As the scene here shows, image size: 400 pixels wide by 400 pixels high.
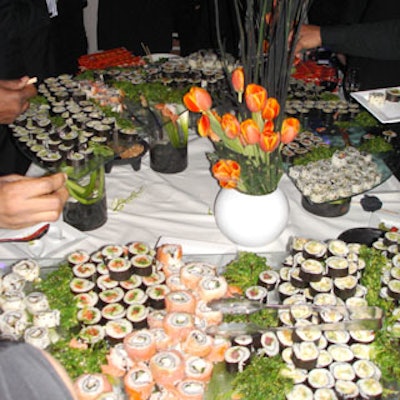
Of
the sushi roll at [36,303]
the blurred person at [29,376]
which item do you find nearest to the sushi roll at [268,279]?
the sushi roll at [36,303]

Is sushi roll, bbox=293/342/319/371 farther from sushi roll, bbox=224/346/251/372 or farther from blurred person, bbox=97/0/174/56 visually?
blurred person, bbox=97/0/174/56

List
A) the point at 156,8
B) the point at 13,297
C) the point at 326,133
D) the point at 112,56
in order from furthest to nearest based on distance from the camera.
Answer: the point at 156,8 → the point at 112,56 → the point at 326,133 → the point at 13,297

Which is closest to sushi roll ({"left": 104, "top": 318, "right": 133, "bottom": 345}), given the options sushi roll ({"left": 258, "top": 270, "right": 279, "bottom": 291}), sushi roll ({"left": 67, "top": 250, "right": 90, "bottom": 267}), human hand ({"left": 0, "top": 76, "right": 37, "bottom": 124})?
sushi roll ({"left": 67, "top": 250, "right": 90, "bottom": 267})

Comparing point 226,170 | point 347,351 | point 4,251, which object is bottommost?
point 4,251

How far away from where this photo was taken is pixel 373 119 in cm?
200

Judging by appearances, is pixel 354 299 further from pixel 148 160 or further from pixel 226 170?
pixel 148 160

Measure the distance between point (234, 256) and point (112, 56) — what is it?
158 centimetres

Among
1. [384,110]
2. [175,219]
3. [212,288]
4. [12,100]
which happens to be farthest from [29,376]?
[384,110]

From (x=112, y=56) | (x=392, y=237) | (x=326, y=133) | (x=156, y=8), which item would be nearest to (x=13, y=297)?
(x=392, y=237)

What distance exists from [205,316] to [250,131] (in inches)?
16.6

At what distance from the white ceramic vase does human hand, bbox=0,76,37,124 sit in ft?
2.82

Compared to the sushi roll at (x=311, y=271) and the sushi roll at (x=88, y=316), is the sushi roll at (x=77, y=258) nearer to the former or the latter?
the sushi roll at (x=88, y=316)

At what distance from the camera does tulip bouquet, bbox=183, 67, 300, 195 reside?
3.84ft

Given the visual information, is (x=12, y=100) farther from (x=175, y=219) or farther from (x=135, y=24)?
(x=135, y=24)
